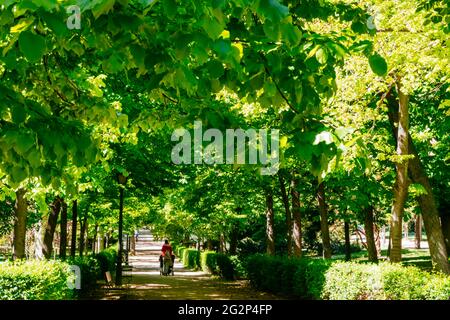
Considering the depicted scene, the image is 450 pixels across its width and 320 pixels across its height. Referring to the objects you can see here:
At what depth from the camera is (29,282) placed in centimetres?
944

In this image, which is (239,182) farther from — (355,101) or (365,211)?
(355,101)

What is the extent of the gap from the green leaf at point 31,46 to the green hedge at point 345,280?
7739 mm

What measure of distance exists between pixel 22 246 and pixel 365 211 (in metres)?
16.0

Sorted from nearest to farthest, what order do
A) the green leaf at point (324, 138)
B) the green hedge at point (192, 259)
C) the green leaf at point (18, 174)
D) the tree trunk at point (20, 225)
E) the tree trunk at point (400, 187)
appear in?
the green leaf at point (324, 138), the green leaf at point (18, 174), the tree trunk at point (400, 187), the tree trunk at point (20, 225), the green hedge at point (192, 259)

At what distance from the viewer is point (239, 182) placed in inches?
907

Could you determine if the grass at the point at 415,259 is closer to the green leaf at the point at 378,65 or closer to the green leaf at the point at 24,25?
the green leaf at the point at 378,65

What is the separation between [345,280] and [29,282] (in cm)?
743

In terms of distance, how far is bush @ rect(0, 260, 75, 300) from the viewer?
9.13m

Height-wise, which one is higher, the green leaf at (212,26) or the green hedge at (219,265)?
the green leaf at (212,26)

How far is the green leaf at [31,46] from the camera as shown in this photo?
2.60 m

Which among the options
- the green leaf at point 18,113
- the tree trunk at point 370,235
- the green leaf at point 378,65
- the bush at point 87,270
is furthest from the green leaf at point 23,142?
the tree trunk at point 370,235

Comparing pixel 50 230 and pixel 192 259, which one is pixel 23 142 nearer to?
pixel 50 230

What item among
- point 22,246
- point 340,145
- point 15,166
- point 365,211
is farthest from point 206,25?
point 365,211

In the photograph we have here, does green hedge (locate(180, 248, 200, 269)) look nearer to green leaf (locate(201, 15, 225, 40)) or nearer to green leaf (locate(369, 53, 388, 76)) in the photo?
green leaf (locate(369, 53, 388, 76))
